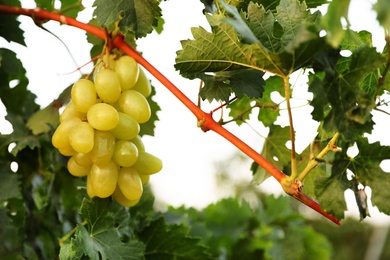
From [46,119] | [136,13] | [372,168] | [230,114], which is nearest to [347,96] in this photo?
[372,168]

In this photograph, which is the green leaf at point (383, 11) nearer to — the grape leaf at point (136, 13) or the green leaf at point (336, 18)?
the green leaf at point (336, 18)

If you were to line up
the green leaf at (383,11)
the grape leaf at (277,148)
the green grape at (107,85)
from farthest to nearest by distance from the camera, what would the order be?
1. the grape leaf at (277,148)
2. the green grape at (107,85)
3. the green leaf at (383,11)

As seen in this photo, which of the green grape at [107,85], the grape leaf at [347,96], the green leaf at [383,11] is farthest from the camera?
the green grape at [107,85]

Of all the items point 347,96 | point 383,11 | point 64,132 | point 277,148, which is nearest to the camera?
point 383,11

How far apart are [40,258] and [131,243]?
0.21m

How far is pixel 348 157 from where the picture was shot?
407 mm

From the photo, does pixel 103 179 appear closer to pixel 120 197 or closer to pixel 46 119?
pixel 120 197

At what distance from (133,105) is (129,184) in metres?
0.07

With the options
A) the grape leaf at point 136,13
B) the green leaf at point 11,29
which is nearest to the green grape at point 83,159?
the grape leaf at point 136,13

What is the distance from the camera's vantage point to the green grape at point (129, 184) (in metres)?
0.50

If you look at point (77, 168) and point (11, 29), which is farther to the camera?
point (11, 29)

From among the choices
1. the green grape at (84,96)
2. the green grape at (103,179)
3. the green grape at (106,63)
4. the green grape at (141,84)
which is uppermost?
the green grape at (141,84)

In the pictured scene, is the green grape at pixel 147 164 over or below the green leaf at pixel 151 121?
below

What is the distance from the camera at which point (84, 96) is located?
0.48m
